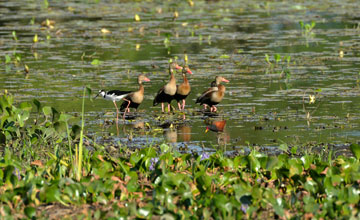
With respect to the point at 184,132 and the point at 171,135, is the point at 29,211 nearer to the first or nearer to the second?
the point at 171,135

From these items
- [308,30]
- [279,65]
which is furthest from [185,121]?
[308,30]

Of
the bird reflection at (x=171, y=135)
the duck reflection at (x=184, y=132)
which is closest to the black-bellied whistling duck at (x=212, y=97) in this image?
the duck reflection at (x=184, y=132)

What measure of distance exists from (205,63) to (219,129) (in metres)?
6.35

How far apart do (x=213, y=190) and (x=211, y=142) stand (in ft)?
9.63

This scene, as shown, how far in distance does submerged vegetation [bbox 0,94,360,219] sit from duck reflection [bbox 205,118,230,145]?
1.89 metres

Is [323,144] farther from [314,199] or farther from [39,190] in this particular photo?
[39,190]

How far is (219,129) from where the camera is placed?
10.7 meters

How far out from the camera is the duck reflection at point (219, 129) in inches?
391

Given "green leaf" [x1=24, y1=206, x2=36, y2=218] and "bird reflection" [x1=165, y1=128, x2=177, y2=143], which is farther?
"bird reflection" [x1=165, y1=128, x2=177, y2=143]

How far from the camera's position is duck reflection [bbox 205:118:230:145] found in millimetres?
9938

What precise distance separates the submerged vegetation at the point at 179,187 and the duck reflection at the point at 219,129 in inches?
74.3

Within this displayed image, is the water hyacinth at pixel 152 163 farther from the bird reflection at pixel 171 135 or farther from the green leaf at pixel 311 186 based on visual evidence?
the bird reflection at pixel 171 135

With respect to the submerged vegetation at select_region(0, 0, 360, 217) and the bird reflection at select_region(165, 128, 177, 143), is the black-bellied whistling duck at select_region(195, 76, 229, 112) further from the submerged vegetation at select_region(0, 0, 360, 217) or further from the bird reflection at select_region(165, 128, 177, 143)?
the bird reflection at select_region(165, 128, 177, 143)

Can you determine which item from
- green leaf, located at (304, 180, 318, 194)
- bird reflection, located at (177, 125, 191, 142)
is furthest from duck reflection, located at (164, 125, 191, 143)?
green leaf, located at (304, 180, 318, 194)
